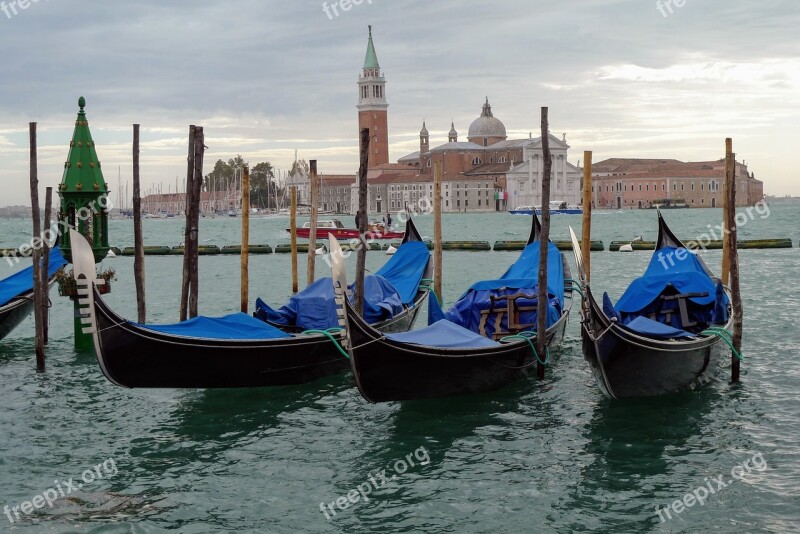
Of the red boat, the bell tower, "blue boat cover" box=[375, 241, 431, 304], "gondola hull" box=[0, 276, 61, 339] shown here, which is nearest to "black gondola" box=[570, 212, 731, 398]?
"blue boat cover" box=[375, 241, 431, 304]

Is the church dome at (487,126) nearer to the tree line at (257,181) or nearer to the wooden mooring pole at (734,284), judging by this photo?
the tree line at (257,181)

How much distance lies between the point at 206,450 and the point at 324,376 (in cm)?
211

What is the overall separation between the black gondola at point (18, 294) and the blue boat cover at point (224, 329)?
3.18 m

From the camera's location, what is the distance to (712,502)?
5.45 metres

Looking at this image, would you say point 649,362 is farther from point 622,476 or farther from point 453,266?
point 453,266

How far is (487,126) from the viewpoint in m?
87.9

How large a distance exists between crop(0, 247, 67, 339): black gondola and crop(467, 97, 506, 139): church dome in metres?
79.4

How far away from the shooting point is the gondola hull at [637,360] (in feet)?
23.2

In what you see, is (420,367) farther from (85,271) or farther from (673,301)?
(673,301)

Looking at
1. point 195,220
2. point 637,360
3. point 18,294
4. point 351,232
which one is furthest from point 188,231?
point 351,232

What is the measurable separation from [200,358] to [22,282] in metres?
3.97

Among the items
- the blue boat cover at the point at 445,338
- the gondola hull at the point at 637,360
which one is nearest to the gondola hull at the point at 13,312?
the blue boat cover at the point at 445,338

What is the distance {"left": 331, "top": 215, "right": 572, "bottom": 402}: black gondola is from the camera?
6766 mm

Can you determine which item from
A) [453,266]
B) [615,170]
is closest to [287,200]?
[615,170]
